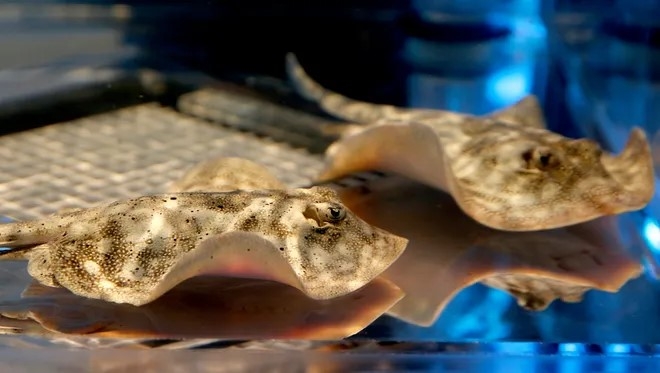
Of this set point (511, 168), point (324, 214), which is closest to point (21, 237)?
point (324, 214)

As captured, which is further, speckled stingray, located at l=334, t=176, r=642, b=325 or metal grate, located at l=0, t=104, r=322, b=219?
metal grate, located at l=0, t=104, r=322, b=219

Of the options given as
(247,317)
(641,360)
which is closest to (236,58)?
(247,317)

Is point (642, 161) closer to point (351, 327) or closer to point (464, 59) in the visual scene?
point (351, 327)

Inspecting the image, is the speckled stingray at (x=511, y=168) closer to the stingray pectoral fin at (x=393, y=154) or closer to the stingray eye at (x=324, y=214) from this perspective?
the stingray pectoral fin at (x=393, y=154)

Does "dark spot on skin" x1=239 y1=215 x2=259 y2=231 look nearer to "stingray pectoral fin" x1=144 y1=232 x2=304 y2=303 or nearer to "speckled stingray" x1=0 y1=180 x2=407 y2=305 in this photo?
"speckled stingray" x1=0 y1=180 x2=407 y2=305

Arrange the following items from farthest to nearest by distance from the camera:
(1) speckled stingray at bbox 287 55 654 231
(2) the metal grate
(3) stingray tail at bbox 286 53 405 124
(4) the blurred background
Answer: (4) the blurred background
(3) stingray tail at bbox 286 53 405 124
(2) the metal grate
(1) speckled stingray at bbox 287 55 654 231

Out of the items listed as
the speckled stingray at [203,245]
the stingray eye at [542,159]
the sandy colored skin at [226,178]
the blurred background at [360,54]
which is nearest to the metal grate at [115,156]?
the blurred background at [360,54]

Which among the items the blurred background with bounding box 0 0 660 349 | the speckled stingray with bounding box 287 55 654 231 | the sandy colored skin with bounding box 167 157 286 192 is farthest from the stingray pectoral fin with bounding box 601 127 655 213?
the sandy colored skin with bounding box 167 157 286 192

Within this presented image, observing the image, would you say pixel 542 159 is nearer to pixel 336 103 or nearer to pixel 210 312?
pixel 210 312
